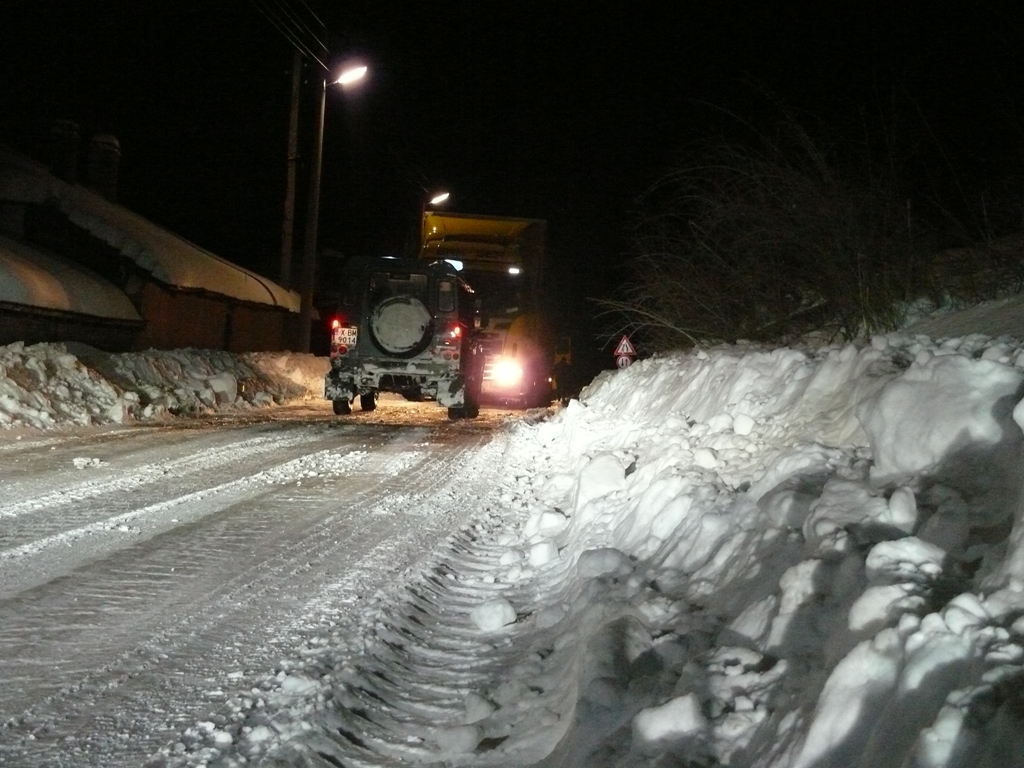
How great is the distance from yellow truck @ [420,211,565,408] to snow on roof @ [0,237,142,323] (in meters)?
7.21

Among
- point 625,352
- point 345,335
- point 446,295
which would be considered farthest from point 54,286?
point 625,352

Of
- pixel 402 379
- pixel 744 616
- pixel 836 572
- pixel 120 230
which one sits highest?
pixel 120 230

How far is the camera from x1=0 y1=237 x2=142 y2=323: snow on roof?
18381 mm

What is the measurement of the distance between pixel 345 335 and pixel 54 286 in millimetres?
5939

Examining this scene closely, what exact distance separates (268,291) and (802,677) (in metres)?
30.4

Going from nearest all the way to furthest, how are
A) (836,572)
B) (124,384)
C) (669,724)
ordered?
(669,724) < (836,572) < (124,384)

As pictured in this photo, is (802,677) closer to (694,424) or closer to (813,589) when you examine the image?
(813,589)

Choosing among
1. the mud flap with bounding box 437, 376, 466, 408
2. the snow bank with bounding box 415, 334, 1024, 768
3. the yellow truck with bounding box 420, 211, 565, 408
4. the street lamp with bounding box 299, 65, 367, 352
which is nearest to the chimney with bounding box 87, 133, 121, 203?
the street lamp with bounding box 299, 65, 367, 352

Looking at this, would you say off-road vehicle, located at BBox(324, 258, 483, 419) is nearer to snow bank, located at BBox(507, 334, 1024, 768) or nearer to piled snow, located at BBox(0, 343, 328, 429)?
piled snow, located at BBox(0, 343, 328, 429)

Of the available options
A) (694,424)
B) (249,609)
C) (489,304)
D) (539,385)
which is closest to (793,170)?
(694,424)

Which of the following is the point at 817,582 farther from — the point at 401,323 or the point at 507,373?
the point at 507,373

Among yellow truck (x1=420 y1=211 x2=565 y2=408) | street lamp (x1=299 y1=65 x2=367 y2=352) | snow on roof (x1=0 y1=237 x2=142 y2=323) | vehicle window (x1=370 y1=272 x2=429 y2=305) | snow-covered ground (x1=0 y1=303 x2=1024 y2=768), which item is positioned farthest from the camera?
street lamp (x1=299 y1=65 x2=367 y2=352)

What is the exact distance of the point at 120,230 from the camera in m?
25.1

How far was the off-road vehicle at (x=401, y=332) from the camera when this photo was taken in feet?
63.9
